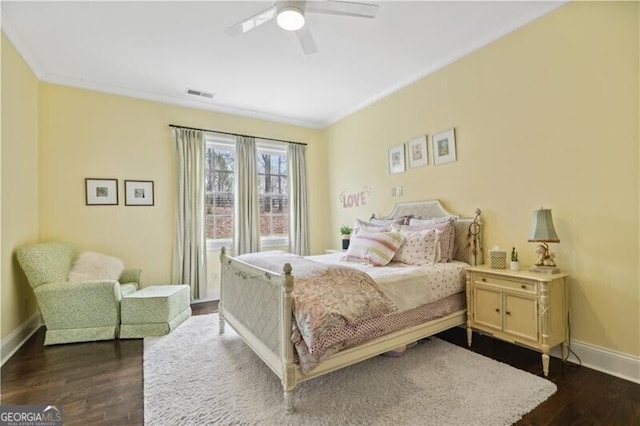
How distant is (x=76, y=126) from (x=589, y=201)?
5.67m

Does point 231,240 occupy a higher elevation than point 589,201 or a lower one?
lower

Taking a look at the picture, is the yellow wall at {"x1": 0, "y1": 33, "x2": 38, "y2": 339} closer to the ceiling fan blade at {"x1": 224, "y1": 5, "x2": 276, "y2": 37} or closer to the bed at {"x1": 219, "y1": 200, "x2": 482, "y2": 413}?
the bed at {"x1": 219, "y1": 200, "x2": 482, "y2": 413}

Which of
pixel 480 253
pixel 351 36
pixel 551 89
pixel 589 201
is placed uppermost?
pixel 351 36

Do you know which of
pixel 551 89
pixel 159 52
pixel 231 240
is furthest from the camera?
pixel 231 240

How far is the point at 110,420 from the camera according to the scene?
186 cm

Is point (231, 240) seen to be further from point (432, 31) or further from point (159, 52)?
point (432, 31)

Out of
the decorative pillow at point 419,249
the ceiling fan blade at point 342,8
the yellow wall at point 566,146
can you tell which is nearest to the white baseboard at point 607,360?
the yellow wall at point 566,146

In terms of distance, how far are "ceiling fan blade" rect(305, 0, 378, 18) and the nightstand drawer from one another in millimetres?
2429

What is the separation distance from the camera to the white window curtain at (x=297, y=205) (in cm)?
537

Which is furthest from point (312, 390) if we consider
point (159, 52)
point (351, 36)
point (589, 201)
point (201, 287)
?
point (159, 52)

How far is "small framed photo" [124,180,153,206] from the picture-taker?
163 inches

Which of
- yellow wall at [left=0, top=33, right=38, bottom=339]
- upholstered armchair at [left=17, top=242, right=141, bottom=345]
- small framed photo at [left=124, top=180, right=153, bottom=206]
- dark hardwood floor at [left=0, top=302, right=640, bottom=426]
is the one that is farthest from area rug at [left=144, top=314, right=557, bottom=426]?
small framed photo at [left=124, top=180, right=153, bottom=206]

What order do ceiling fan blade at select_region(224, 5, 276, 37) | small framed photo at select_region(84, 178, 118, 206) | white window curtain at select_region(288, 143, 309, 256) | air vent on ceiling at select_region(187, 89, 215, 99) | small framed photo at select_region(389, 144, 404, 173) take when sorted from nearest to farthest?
ceiling fan blade at select_region(224, 5, 276, 37) < small framed photo at select_region(84, 178, 118, 206) < small framed photo at select_region(389, 144, 404, 173) < air vent on ceiling at select_region(187, 89, 215, 99) < white window curtain at select_region(288, 143, 309, 256)

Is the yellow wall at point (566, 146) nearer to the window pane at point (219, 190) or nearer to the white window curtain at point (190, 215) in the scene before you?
the window pane at point (219, 190)
